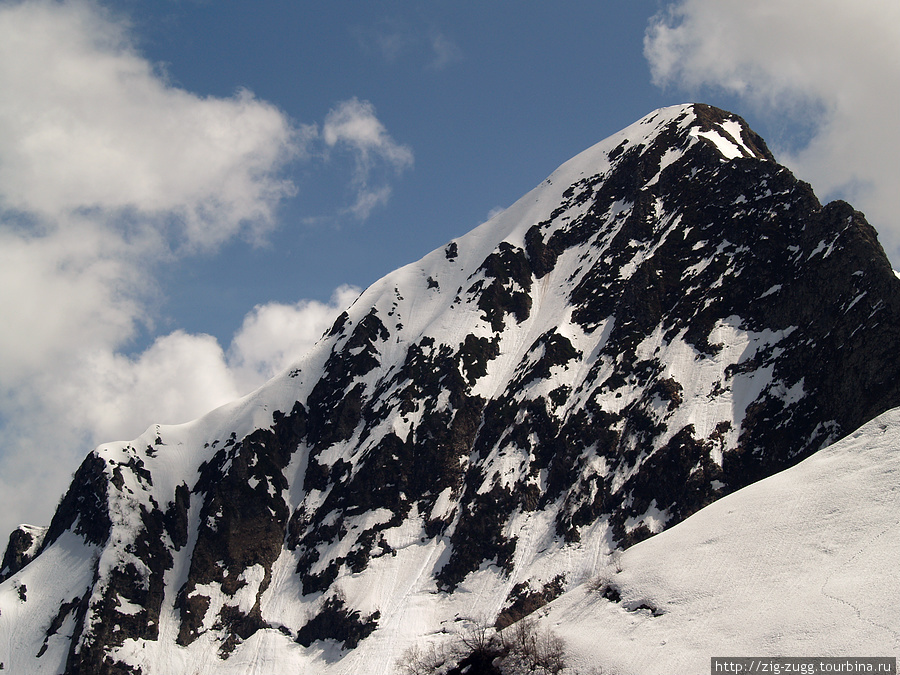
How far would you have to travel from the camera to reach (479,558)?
99500 millimetres

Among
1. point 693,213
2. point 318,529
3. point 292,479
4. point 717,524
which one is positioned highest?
point 693,213

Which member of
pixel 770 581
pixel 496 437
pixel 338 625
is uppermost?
pixel 496 437

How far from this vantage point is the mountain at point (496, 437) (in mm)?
86000

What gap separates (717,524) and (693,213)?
87.3 metres

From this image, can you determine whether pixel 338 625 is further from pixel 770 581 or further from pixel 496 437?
pixel 770 581

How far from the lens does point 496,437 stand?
385ft

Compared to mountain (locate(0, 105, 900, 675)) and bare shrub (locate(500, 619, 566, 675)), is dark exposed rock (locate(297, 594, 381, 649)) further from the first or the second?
bare shrub (locate(500, 619, 566, 675))

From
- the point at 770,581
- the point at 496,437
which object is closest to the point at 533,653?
the point at 770,581

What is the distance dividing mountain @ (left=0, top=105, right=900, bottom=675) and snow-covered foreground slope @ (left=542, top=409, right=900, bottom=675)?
103 feet

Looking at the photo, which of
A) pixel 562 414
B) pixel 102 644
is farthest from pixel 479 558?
pixel 102 644

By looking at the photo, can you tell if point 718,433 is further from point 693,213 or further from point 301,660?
point 301,660

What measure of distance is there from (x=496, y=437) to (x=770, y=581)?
79.9 metres

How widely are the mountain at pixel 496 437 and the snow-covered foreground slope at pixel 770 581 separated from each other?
31.3 m

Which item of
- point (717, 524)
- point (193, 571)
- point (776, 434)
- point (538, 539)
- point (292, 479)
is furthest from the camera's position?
point (292, 479)
